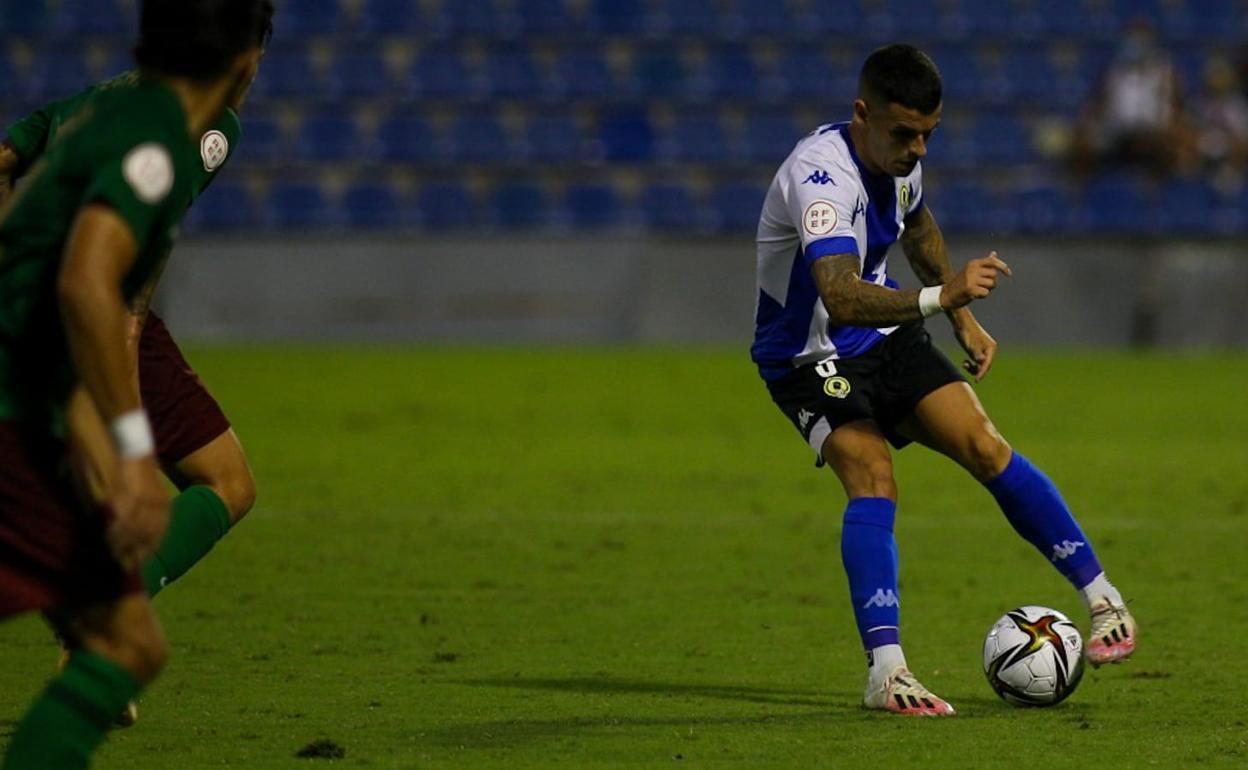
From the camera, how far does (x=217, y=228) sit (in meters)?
24.3

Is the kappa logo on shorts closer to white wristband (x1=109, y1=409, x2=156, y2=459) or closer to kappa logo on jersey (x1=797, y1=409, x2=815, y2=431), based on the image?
kappa logo on jersey (x1=797, y1=409, x2=815, y2=431)

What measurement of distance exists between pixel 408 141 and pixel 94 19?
190 inches

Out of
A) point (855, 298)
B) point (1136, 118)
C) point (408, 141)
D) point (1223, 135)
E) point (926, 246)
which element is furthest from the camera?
point (408, 141)

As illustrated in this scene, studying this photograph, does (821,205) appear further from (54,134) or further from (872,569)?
(54,134)

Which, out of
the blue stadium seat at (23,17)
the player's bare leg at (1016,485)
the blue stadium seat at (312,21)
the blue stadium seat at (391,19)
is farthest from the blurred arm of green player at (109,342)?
the blue stadium seat at (23,17)

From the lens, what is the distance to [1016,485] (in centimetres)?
648

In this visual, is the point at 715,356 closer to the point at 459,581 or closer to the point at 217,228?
the point at 217,228

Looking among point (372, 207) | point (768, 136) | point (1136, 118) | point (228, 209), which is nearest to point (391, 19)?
point (372, 207)

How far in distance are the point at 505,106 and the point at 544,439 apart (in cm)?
1127

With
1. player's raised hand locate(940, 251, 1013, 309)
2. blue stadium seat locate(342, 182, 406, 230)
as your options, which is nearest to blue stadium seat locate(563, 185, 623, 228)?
blue stadium seat locate(342, 182, 406, 230)

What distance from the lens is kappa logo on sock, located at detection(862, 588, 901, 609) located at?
243 inches

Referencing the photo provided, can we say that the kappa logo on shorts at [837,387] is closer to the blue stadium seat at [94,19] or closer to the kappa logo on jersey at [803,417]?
the kappa logo on jersey at [803,417]

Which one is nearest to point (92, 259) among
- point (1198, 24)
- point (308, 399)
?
point (308, 399)

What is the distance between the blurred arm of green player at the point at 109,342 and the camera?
373 cm
